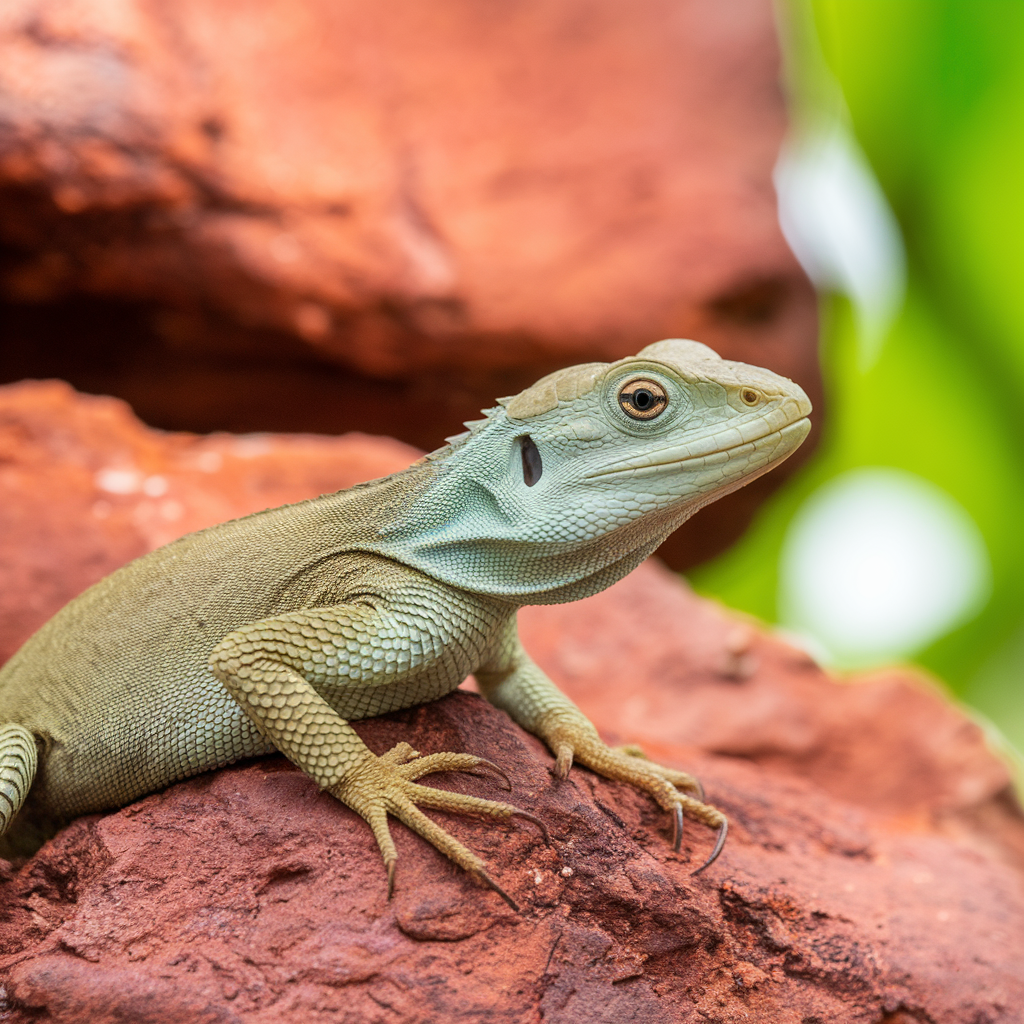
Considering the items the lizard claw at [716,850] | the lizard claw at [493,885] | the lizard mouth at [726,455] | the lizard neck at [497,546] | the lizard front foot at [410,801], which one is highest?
the lizard mouth at [726,455]

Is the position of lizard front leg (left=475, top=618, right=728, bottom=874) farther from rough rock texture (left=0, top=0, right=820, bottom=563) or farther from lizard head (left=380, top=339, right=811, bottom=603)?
rough rock texture (left=0, top=0, right=820, bottom=563)

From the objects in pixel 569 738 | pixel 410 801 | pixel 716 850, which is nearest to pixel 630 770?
pixel 569 738

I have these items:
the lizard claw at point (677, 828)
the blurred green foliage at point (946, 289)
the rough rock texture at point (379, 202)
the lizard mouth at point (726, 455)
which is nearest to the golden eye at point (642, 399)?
the lizard mouth at point (726, 455)

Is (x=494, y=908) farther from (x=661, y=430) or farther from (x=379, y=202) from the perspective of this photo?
(x=379, y=202)

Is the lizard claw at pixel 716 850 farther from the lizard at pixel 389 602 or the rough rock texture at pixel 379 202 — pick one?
the rough rock texture at pixel 379 202

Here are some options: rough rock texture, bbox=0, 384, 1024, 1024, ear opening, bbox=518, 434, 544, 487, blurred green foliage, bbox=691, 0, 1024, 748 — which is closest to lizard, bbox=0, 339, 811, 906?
ear opening, bbox=518, 434, 544, 487

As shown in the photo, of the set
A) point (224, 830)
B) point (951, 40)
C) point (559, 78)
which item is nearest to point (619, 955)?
point (224, 830)

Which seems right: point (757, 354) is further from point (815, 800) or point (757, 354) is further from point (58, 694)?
point (58, 694)
